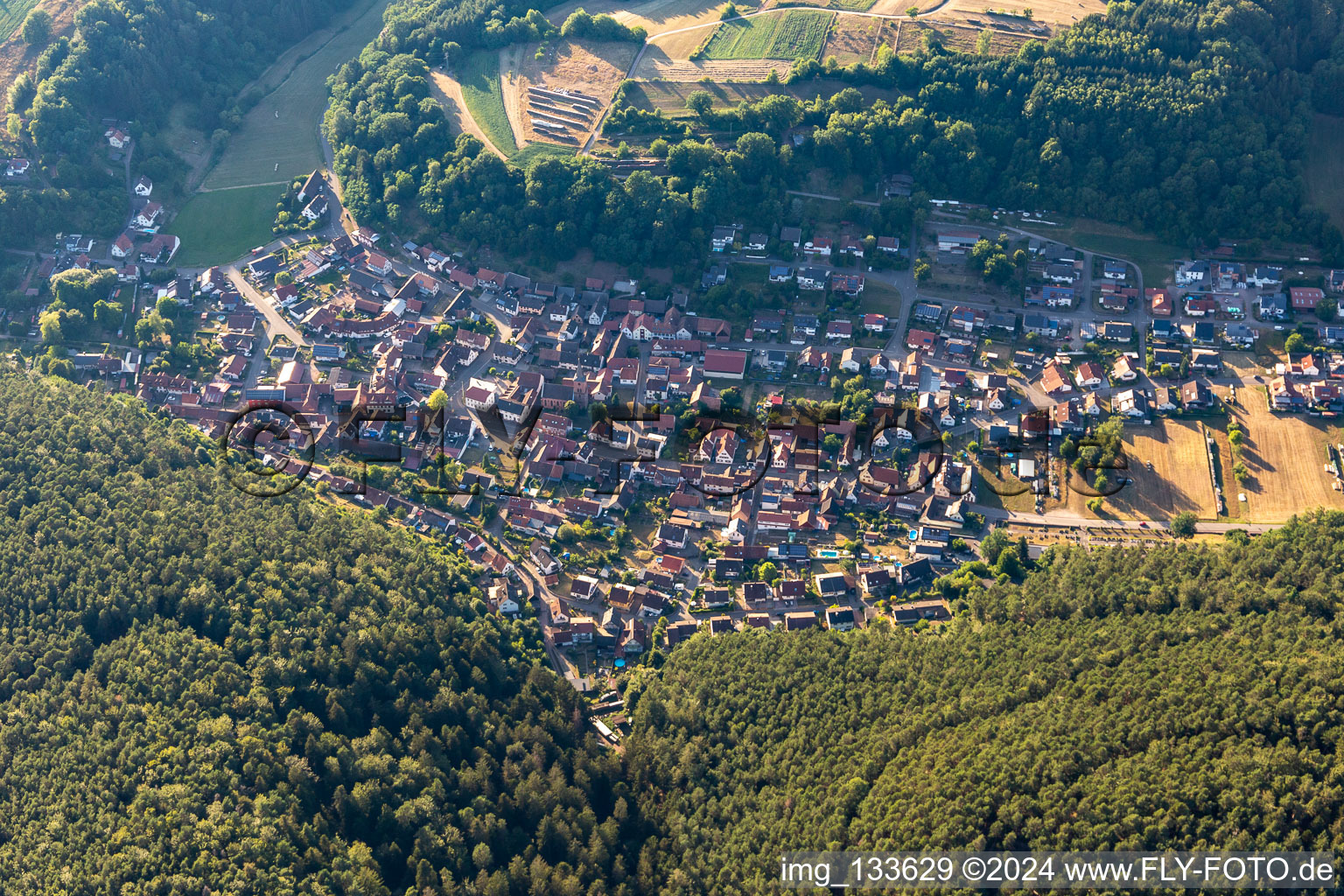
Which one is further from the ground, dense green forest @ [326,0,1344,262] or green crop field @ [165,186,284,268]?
dense green forest @ [326,0,1344,262]

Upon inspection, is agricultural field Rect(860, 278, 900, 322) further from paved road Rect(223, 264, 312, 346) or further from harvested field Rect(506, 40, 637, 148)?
paved road Rect(223, 264, 312, 346)

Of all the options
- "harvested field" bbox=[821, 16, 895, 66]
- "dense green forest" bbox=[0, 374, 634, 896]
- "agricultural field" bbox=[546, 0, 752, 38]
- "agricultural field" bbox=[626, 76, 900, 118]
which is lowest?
"dense green forest" bbox=[0, 374, 634, 896]

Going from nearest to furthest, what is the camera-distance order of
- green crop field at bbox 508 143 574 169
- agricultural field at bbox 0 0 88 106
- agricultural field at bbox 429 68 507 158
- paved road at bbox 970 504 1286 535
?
paved road at bbox 970 504 1286 535
green crop field at bbox 508 143 574 169
agricultural field at bbox 429 68 507 158
agricultural field at bbox 0 0 88 106

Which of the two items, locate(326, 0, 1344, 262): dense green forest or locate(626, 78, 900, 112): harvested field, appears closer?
locate(326, 0, 1344, 262): dense green forest

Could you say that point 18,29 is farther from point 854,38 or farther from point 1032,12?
point 1032,12

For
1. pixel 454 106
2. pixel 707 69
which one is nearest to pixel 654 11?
pixel 707 69

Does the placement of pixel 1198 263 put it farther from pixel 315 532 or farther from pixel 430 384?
pixel 315 532

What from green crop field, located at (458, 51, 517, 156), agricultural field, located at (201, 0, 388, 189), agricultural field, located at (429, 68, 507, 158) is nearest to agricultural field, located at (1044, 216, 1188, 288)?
green crop field, located at (458, 51, 517, 156)

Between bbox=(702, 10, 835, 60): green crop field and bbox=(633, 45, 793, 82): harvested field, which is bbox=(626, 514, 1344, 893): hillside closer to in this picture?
bbox=(633, 45, 793, 82): harvested field

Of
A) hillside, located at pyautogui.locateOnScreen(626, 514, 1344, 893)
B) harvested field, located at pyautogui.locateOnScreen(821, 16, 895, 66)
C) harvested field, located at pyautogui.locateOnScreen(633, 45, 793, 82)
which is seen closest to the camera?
hillside, located at pyautogui.locateOnScreen(626, 514, 1344, 893)
